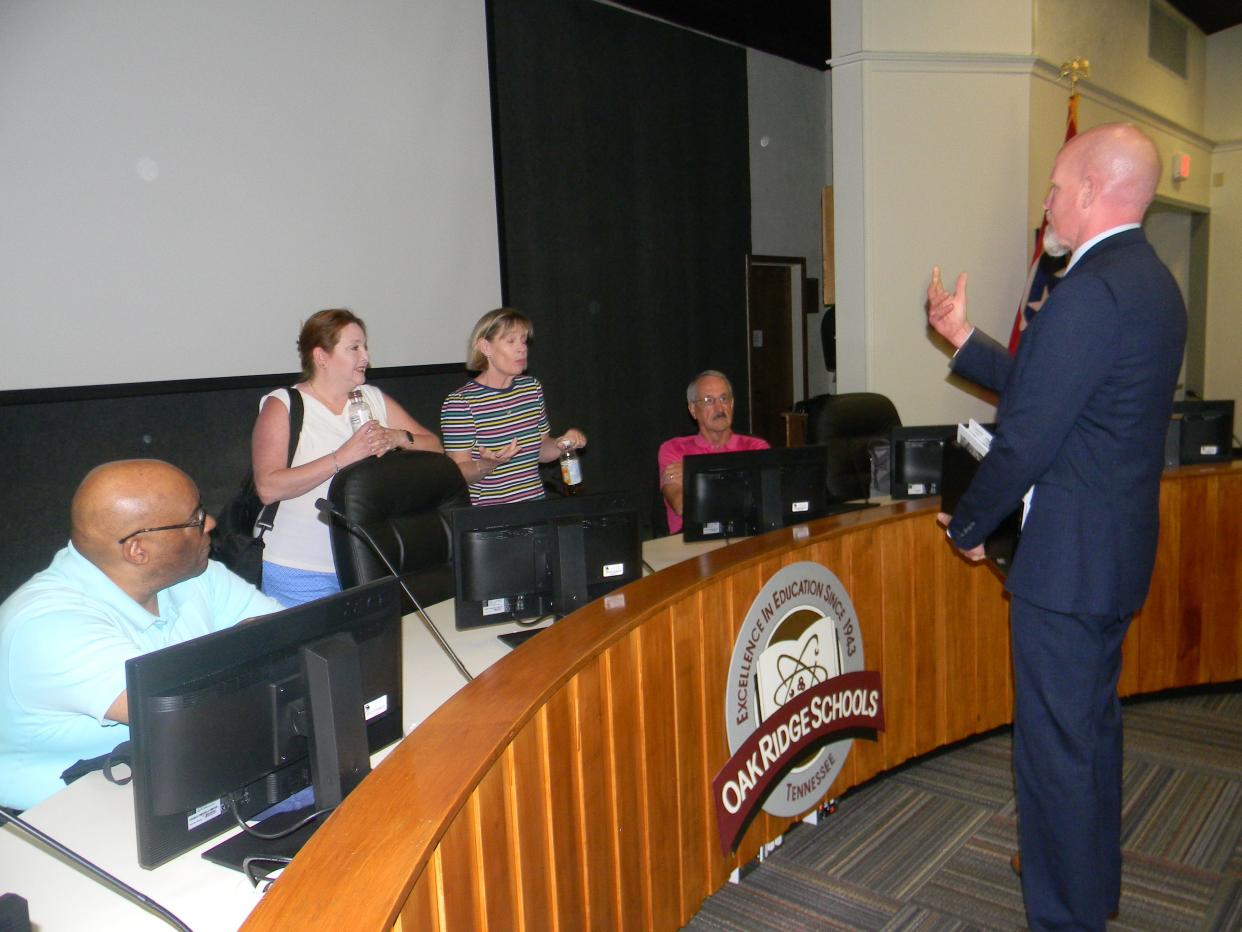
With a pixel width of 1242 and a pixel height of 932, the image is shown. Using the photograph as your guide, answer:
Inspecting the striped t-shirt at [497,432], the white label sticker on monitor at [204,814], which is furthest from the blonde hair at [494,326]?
the white label sticker on monitor at [204,814]

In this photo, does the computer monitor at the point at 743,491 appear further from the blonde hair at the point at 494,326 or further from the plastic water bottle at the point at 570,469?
the blonde hair at the point at 494,326

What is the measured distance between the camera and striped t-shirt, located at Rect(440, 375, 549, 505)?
11.4ft

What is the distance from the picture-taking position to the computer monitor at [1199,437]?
3.75 metres

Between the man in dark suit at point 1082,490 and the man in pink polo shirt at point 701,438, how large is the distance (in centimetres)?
149

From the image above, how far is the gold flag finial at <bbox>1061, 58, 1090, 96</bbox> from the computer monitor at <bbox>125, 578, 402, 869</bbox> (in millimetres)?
4989

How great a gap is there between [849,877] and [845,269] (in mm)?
3040

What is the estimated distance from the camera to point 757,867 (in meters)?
2.67

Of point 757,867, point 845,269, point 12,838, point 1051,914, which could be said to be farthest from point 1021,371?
point 845,269

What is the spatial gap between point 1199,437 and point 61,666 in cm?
392

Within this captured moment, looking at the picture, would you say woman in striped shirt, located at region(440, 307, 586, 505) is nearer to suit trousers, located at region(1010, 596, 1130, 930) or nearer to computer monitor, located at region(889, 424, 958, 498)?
computer monitor, located at region(889, 424, 958, 498)

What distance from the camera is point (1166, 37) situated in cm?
653

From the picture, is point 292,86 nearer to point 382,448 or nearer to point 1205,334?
point 382,448

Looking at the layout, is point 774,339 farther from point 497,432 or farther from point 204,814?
point 204,814

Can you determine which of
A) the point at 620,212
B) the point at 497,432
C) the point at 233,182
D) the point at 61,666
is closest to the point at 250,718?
the point at 61,666
